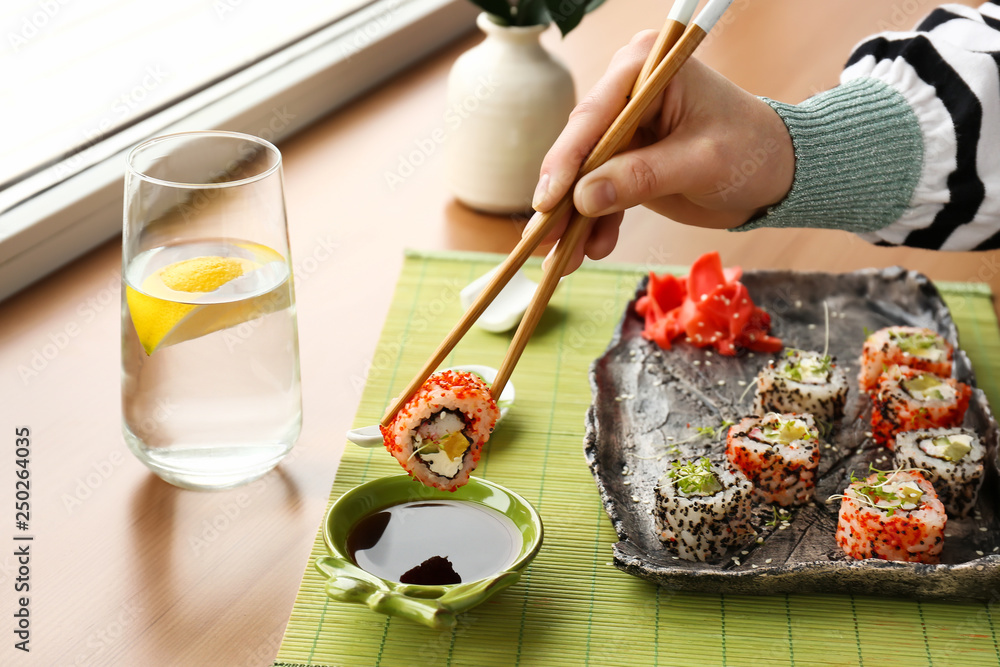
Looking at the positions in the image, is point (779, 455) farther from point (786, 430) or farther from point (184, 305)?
point (184, 305)

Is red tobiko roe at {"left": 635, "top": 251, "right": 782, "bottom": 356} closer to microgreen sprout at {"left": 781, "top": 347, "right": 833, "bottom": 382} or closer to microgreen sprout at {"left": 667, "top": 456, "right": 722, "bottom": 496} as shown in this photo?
microgreen sprout at {"left": 781, "top": 347, "right": 833, "bottom": 382}

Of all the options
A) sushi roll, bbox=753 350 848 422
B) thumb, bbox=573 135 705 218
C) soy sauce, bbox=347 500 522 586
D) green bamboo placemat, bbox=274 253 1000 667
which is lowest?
green bamboo placemat, bbox=274 253 1000 667

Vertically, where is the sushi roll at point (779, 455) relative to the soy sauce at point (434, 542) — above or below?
below

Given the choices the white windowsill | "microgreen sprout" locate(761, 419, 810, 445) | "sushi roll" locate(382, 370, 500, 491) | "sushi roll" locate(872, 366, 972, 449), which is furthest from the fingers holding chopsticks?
the white windowsill

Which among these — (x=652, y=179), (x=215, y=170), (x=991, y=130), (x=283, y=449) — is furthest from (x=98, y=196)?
(x=991, y=130)

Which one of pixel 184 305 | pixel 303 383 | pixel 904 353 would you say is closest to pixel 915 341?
pixel 904 353

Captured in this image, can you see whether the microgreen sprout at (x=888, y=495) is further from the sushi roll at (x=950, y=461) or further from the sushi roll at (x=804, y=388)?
the sushi roll at (x=804, y=388)

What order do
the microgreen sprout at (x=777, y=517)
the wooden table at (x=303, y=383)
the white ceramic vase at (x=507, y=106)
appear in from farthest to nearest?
the white ceramic vase at (x=507, y=106), the microgreen sprout at (x=777, y=517), the wooden table at (x=303, y=383)

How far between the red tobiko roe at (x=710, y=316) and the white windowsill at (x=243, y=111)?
978 mm

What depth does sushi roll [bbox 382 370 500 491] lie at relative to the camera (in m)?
1.04

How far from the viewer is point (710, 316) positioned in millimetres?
1500

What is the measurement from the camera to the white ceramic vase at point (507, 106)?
177cm

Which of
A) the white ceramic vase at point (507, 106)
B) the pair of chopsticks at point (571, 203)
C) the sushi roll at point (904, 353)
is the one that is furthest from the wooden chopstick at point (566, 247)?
the white ceramic vase at point (507, 106)

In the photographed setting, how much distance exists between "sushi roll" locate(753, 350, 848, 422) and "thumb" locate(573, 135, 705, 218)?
0.33m
